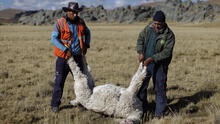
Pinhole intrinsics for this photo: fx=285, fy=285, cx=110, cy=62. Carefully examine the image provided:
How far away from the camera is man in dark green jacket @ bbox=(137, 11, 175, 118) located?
5414 mm

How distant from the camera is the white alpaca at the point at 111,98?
508cm

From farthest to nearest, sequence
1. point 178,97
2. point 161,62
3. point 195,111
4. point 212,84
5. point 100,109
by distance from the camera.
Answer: point 212,84, point 178,97, point 195,111, point 161,62, point 100,109

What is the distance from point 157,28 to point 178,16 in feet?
397

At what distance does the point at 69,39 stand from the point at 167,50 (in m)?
1.92

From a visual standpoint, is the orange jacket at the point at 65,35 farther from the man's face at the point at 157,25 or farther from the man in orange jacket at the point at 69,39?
the man's face at the point at 157,25

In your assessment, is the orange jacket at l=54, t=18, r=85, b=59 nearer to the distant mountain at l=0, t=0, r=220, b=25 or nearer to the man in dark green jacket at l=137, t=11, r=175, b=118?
the man in dark green jacket at l=137, t=11, r=175, b=118

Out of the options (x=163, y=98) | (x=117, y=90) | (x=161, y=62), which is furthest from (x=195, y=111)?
(x=117, y=90)

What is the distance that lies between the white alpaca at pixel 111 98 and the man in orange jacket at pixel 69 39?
0.37m

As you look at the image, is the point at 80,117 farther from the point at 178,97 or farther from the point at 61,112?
the point at 178,97

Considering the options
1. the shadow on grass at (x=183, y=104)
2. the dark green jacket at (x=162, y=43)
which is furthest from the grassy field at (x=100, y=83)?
the dark green jacket at (x=162, y=43)

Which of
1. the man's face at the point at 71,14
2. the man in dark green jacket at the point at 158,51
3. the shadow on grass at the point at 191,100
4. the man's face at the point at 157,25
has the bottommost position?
the shadow on grass at the point at 191,100

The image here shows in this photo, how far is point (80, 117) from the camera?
546cm

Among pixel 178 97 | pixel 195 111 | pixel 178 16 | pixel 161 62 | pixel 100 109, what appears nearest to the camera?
pixel 100 109

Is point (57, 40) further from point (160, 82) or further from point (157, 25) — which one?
point (160, 82)
